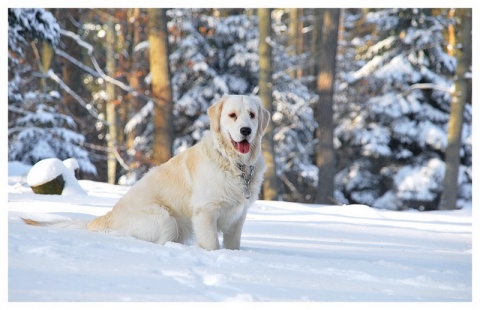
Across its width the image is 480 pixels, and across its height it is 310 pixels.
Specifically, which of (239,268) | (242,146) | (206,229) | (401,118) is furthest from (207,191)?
(401,118)

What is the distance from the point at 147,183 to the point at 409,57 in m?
13.9

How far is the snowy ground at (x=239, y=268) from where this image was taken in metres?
2.81

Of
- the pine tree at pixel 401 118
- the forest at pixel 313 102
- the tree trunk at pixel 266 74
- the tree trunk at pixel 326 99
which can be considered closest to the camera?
the tree trunk at pixel 266 74

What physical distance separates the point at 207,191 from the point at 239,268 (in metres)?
1.04

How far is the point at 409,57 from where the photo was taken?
16.8 meters

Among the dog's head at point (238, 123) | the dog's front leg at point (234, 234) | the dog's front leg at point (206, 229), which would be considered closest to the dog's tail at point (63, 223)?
the dog's front leg at point (206, 229)

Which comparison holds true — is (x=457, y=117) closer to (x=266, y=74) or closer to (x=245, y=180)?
(x=266, y=74)

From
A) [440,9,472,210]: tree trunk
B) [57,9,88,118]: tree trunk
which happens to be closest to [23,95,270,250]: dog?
[440,9,472,210]: tree trunk

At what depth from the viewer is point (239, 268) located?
3412 millimetres

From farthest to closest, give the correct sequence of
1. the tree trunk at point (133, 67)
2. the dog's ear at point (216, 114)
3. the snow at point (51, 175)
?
the tree trunk at point (133, 67) < the snow at point (51, 175) < the dog's ear at point (216, 114)

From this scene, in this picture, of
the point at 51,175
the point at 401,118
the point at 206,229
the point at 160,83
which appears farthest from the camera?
the point at 401,118

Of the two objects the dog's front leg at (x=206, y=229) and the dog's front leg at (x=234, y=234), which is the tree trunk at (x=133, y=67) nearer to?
the dog's front leg at (x=234, y=234)
